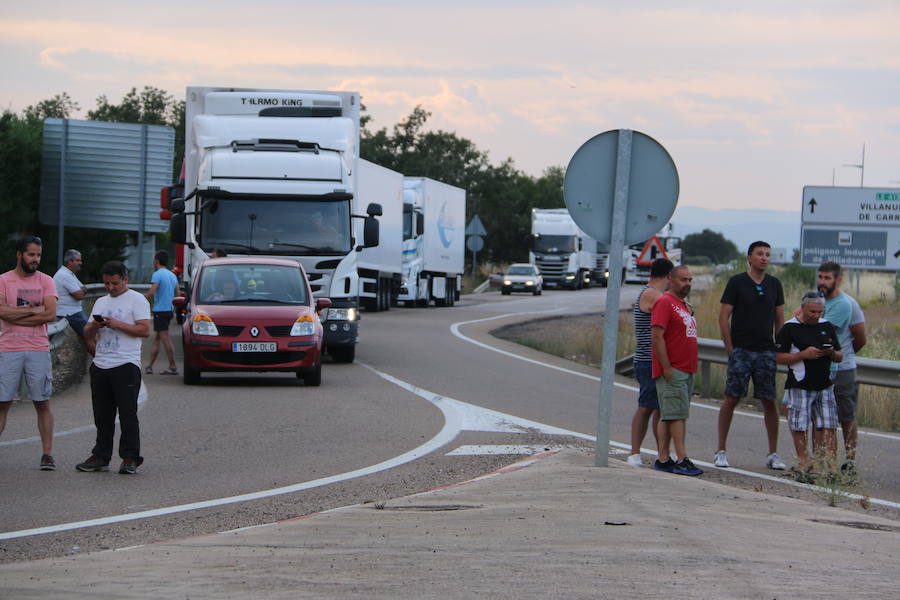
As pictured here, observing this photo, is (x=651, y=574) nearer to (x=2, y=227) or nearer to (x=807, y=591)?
(x=807, y=591)

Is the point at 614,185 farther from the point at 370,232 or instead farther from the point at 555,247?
the point at 555,247

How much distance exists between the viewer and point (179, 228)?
19.6m

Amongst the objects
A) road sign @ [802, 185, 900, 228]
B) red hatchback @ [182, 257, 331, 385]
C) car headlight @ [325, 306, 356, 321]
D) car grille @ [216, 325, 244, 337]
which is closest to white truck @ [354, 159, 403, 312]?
road sign @ [802, 185, 900, 228]

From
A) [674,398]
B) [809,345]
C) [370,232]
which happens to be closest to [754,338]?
[809,345]

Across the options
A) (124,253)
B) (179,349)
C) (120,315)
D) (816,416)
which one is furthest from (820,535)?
(124,253)

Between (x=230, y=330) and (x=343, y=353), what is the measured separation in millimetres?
4218

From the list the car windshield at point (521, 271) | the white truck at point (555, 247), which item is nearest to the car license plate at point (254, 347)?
the car windshield at point (521, 271)

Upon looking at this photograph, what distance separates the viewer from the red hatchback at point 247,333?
55.0 feet

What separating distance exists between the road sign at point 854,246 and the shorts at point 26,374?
17.7m

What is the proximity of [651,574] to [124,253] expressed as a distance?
1390 inches

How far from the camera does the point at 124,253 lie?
129ft

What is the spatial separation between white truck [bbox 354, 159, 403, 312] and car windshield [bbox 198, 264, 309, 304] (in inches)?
604

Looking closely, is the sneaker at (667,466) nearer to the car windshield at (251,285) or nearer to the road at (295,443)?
the road at (295,443)

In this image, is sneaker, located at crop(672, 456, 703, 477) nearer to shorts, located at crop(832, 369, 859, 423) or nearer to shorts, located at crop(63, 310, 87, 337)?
shorts, located at crop(832, 369, 859, 423)
